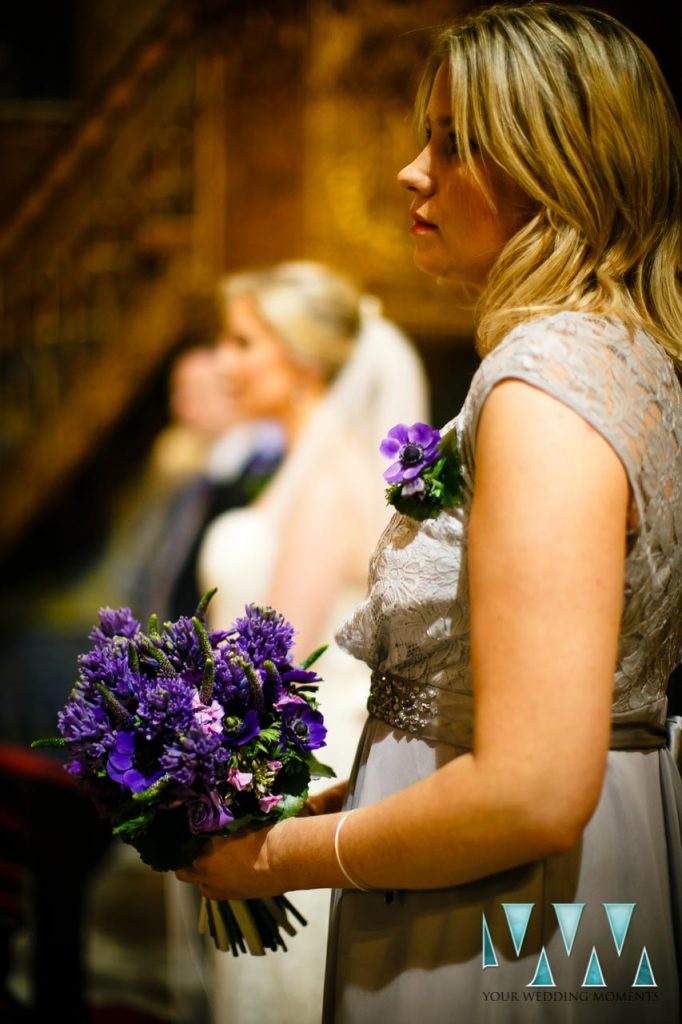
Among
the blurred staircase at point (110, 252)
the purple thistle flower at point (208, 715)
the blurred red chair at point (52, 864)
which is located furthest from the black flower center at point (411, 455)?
the blurred staircase at point (110, 252)

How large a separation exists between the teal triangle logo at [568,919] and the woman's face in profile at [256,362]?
10.3 feet

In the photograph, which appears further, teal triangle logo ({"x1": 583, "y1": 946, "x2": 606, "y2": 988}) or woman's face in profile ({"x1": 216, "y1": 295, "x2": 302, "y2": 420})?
woman's face in profile ({"x1": 216, "y1": 295, "x2": 302, "y2": 420})

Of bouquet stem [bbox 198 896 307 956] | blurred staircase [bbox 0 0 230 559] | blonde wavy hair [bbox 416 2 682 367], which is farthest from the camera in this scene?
blurred staircase [bbox 0 0 230 559]

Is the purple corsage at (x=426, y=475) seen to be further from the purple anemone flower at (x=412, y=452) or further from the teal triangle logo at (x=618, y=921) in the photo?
the teal triangle logo at (x=618, y=921)

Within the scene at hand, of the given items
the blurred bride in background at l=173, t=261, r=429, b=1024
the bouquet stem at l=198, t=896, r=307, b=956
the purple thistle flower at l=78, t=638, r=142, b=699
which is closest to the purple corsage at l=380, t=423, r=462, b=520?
the purple thistle flower at l=78, t=638, r=142, b=699

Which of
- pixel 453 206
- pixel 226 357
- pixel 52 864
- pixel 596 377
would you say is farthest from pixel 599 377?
pixel 226 357

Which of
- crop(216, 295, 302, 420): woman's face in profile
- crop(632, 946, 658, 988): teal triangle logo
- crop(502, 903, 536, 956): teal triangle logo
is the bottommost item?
crop(632, 946, 658, 988): teal triangle logo

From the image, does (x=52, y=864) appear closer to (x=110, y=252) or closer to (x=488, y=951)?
(x=488, y=951)

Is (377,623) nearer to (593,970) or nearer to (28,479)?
(593,970)

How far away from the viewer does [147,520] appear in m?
5.54

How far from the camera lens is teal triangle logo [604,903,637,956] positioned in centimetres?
122

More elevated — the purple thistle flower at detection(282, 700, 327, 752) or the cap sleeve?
the cap sleeve

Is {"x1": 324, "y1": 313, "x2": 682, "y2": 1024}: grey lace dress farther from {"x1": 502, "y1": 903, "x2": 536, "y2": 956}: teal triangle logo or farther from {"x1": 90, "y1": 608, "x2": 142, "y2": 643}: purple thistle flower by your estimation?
{"x1": 90, "y1": 608, "x2": 142, "y2": 643}: purple thistle flower

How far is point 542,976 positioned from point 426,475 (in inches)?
21.5
